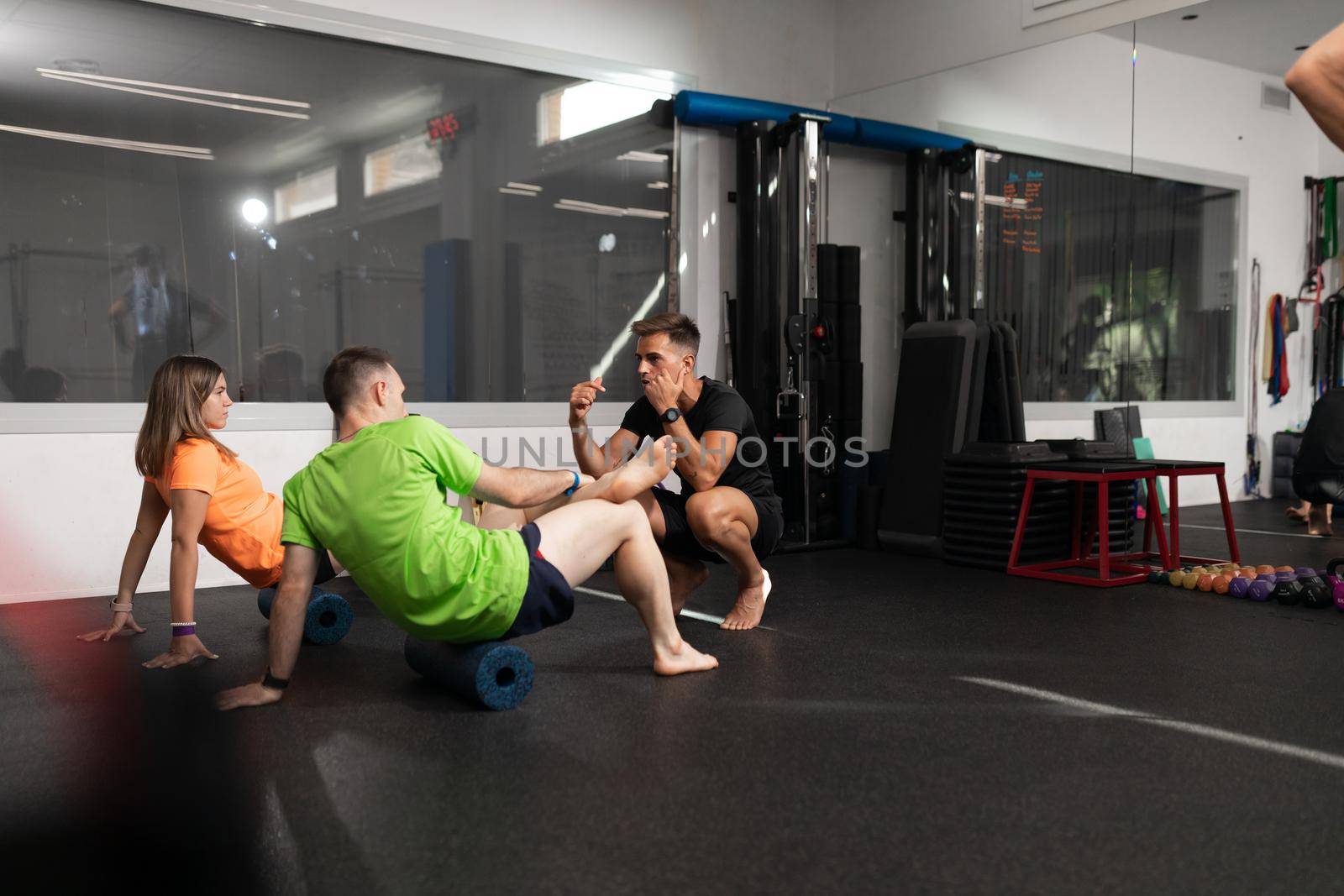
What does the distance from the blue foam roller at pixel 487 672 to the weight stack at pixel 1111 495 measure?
3.16m

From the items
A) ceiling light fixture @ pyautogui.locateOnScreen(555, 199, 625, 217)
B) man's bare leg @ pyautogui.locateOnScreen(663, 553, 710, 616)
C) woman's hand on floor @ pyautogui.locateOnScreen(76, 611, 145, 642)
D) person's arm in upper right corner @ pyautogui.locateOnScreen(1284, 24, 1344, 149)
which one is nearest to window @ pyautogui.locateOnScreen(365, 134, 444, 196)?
ceiling light fixture @ pyautogui.locateOnScreen(555, 199, 625, 217)

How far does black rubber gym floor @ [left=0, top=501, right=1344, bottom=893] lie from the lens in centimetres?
177

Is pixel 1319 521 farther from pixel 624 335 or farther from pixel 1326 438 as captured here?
pixel 624 335

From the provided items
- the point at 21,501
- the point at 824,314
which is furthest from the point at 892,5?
the point at 21,501

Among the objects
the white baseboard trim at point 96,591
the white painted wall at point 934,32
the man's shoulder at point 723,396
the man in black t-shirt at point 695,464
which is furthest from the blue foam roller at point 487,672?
the white painted wall at point 934,32

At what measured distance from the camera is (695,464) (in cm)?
338

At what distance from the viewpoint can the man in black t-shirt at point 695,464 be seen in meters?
3.39

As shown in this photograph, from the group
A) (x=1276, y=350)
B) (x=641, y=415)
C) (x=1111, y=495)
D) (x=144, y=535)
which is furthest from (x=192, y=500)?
(x=1276, y=350)

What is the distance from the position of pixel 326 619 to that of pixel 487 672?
3.43 ft

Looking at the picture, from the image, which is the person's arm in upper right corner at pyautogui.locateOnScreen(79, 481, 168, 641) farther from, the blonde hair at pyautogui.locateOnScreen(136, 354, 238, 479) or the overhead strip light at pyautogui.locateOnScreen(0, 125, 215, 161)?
the overhead strip light at pyautogui.locateOnScreen(0, 125, 215, 161)

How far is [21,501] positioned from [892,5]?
532 cm

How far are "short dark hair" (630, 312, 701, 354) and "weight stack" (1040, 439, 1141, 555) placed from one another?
2308 mm

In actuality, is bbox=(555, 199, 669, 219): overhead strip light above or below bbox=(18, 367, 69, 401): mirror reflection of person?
above

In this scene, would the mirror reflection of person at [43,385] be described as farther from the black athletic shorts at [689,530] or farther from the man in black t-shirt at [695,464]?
the black athletic shorts at [689,530]
